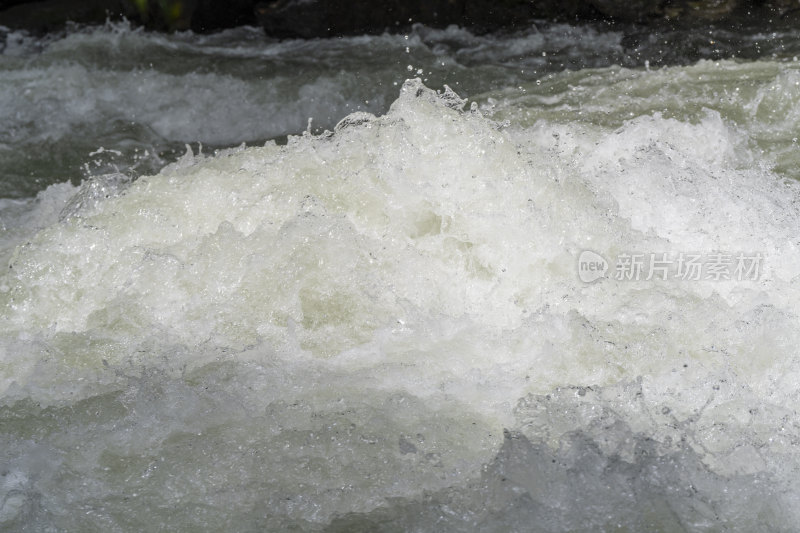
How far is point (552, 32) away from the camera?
5672 mm

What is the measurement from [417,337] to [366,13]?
398cm

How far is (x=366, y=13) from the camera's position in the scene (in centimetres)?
602

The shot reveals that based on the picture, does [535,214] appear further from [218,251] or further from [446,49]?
[446,49]

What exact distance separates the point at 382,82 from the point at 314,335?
2.75m

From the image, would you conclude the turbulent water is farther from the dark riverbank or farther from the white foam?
the dark riverbank

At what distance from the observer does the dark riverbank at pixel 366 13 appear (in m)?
5.66

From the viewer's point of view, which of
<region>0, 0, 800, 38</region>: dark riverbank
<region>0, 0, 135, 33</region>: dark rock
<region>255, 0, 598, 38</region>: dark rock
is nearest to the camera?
<region>0, 0, 800, 38</region>: dark riverbank

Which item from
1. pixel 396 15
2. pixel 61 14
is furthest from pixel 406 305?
pixel 61 14

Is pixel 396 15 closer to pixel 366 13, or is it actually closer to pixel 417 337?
pixel 366 13

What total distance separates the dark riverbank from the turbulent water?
2.38 m

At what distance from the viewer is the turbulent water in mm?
2266

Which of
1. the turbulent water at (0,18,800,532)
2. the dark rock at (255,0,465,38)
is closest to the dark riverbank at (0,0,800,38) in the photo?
the dark rock at (255,0,465,38)

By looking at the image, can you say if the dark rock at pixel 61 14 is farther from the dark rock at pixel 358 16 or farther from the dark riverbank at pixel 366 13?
the dark rock at pixel 358 16

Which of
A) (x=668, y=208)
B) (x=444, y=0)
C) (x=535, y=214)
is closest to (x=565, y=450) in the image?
(x=535, y=214)
